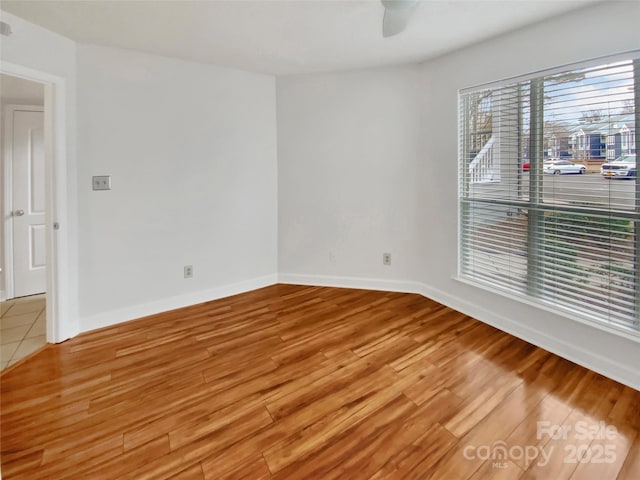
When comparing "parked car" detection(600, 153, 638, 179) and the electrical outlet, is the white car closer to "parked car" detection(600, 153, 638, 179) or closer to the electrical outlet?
"parked car" detection(600, 153, 638, 179)

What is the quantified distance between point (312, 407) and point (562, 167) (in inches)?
93.5

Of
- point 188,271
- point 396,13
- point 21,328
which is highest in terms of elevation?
point 396,13

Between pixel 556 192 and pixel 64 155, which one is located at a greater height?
pixel 64 155

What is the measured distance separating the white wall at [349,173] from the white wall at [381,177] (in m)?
0.01

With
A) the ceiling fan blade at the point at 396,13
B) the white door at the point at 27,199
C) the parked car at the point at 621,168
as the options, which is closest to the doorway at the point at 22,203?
the white door at the point at 27,199

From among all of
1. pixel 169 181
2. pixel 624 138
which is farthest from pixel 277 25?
pixel 624 138

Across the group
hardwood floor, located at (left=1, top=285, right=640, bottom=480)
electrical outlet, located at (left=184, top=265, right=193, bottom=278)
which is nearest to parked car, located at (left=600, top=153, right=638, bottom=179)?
hardwood floor, located at (left=1, top=285, right=640, bottom=480)

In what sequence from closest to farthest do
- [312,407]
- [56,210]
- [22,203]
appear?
[312,407]
[56,210]
[22,203]

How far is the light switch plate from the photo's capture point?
280 centimetres

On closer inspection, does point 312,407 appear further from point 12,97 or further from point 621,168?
point 12,97

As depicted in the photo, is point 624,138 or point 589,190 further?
point 589,190

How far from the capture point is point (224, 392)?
2.03 metres

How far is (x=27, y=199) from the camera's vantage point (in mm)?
3625

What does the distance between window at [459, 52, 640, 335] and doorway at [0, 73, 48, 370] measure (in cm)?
424
